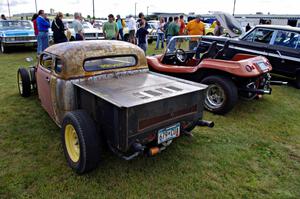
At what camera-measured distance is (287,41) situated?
6676 millimetres

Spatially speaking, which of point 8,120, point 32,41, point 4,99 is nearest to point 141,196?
point 8,120

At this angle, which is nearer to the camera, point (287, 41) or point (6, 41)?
point (287, 41)

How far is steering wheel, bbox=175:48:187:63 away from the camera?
5965 mm

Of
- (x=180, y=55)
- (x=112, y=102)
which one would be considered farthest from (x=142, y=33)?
(x=112, y=102)

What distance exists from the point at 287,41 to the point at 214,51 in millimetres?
2844

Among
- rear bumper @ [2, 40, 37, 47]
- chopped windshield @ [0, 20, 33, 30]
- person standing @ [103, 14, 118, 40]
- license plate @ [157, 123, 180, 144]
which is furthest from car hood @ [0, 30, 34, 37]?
license plate @ [157, 123, 180, 144]

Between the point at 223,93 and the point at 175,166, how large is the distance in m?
2.11

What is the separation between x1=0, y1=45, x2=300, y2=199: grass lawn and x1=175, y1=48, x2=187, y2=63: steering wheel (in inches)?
85.4

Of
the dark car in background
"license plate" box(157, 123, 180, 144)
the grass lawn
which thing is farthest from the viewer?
the dark car in background

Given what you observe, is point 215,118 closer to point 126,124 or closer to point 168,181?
point 168,181

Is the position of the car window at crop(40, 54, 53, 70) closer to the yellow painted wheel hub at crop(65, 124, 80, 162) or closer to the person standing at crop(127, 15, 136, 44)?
the yellow painted wheel hub at crop(65, 124, 80, 162)

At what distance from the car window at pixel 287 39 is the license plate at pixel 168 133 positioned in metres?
5.50

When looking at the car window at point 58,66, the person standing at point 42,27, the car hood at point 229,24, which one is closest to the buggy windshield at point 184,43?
the car window at point 58,66

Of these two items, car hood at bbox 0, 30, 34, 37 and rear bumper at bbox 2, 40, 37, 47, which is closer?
car hood at bbox 0, 30, 34, 37
